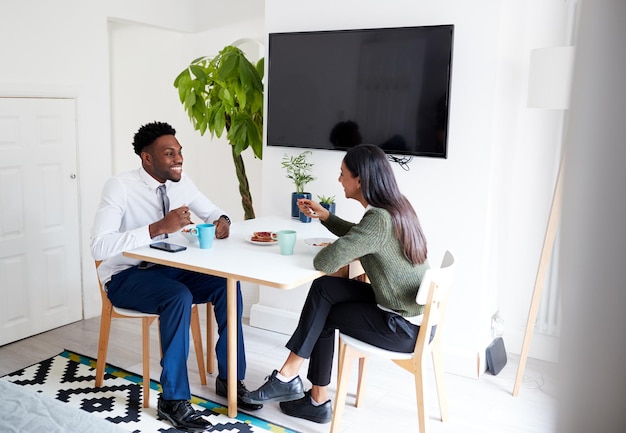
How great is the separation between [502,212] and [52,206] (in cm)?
249

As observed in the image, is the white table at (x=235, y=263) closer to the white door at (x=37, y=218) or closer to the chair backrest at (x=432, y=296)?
the chair backrest at (x=432, y=296)

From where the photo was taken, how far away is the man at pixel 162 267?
2.47 metres

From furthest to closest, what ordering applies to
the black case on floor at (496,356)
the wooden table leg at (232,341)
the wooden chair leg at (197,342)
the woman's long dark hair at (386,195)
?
the black case on floor at (496,356) < the wooden chair leg at (197,342) < the wooden table leg at (232,341) < the woman's long dark hair at (386,195)

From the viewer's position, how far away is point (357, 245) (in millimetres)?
2172

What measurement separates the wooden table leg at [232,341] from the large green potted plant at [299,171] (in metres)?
1.01

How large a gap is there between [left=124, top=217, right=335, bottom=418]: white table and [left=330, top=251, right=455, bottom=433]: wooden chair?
34cm

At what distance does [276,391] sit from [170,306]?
0.55 m

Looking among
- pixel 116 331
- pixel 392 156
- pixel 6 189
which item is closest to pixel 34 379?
pixel 116 331

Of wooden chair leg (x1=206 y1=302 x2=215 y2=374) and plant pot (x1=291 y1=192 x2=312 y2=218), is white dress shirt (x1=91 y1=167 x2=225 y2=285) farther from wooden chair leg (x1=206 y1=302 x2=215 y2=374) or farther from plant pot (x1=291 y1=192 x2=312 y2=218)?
plant pot (x1=291 y1=192 x2=312 y2=218)

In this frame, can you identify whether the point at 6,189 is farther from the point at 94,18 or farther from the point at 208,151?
the point at 208,151

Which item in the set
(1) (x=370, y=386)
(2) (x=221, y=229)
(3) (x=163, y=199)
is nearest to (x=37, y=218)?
(3) (x=163, y=199)

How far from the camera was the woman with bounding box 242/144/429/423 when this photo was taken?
2.20 meters

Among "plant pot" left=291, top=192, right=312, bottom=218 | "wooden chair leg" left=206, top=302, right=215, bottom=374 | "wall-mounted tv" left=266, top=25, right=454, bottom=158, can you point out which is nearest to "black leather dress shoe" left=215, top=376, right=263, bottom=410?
"wooden chair leg" left=206, top=302, right=215, bottom=374

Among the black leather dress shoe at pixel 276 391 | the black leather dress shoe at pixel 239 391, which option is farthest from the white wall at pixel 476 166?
the black leather dress shoe at pixel 239 391
